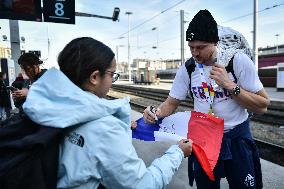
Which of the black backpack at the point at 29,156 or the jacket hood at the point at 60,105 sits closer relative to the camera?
the black backpack at the point at 29,156

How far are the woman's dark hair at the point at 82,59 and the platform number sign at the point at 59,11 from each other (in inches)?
294

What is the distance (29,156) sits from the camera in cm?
124

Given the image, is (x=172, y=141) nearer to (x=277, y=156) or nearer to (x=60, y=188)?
(x=60, y=188)

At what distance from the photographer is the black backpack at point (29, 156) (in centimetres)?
121

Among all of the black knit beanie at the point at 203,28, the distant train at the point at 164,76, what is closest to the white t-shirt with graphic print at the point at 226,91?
the black knit beanie at the point at 203,28

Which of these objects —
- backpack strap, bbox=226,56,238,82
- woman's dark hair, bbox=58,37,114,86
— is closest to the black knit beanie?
backpack strap, bbox=226,56,238,82

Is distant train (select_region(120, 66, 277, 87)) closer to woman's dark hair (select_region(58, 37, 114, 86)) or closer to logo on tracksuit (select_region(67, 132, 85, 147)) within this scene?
woman's dark hair (select_region(58, 37, 114, 86))

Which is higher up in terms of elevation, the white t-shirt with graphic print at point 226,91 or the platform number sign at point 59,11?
the platform number sign at point 59,11

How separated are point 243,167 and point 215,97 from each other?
1.86 feet

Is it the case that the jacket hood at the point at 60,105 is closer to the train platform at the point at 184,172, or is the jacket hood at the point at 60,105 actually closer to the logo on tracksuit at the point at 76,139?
the logo on tracksuit at the point at 76,139

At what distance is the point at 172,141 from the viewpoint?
2.24m

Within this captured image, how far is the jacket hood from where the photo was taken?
4.31 ft

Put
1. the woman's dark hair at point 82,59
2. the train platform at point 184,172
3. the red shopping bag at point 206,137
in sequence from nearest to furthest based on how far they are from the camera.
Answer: the woman's dark hair at point 82,59, the red shopping bag at point 206,137, the train platform at point 184,172

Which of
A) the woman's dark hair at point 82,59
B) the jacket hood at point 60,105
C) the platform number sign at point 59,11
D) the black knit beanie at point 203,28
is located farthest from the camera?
the platform number sign at point 59,11
